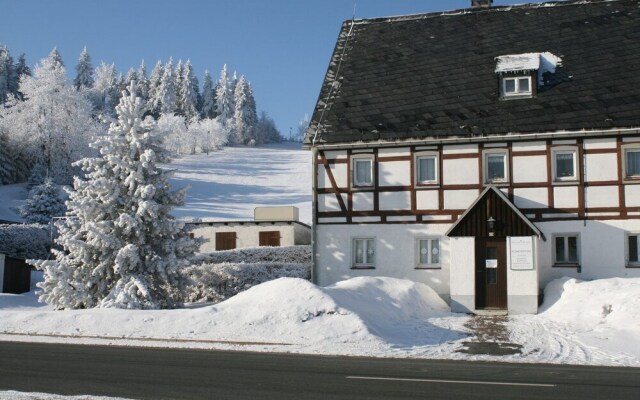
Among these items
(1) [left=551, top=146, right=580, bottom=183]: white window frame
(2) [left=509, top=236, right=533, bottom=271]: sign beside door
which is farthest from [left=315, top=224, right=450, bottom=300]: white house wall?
(1) [left=551, top=146, right=580, bottom=183]: white window frame

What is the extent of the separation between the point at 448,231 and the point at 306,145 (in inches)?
257

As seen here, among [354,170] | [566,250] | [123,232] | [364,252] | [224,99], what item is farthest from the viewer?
[224,99]

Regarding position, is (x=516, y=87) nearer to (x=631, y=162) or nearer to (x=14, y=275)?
(x=631, y=162)

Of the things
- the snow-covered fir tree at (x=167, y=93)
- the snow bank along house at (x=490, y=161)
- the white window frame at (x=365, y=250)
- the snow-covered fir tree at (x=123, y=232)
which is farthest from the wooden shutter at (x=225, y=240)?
the snow-covered fir tree at (x=167, y=93)

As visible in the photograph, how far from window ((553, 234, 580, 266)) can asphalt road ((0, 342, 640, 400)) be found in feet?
37.7

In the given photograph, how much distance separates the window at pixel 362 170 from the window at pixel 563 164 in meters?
6.59

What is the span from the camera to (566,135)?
23859mm

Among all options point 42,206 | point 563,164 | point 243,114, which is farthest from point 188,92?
point 563,164

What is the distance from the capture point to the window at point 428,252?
25266mm

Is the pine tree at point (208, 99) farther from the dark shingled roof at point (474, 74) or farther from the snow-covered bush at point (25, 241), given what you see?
the dark shingled roof at point (474, 74)

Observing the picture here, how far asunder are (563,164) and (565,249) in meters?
3.00

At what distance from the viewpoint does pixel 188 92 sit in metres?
156

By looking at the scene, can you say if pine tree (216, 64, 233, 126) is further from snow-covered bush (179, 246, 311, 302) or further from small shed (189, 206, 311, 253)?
snow-covered bush (179, 246, 311, 302)

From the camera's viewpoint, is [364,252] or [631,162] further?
[364,252]
